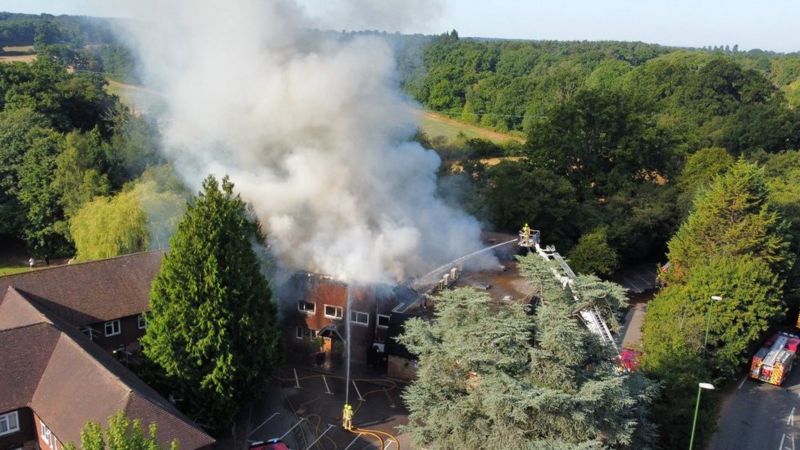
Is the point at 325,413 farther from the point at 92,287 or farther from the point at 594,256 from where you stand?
the point at 594,256

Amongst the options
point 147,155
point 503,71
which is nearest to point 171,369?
point 147,155

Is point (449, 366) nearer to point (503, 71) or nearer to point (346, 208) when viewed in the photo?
point (346, 208)

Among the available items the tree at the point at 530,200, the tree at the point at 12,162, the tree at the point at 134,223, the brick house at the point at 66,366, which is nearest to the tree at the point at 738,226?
the tree at the point at 530,200

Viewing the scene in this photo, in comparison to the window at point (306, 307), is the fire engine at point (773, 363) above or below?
below

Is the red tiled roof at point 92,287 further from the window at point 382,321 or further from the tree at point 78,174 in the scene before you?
the tree at point 78,174

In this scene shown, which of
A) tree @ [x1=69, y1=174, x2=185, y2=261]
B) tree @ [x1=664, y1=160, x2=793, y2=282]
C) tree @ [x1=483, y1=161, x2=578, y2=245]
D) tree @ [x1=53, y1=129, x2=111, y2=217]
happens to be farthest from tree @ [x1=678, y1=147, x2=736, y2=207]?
tree @ [x1=53, y1=129, x2=111, y2=217]

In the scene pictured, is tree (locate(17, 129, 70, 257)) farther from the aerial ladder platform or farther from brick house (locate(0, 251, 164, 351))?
the aerial ladder platform
